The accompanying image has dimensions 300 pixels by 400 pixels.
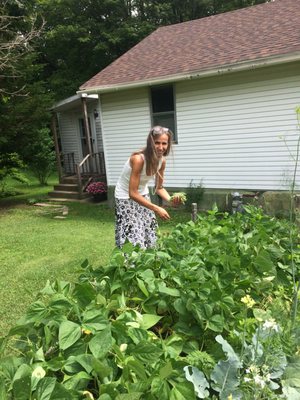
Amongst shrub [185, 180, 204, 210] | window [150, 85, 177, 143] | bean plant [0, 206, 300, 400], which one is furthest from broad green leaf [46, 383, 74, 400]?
window [150, 85, 177, 143]

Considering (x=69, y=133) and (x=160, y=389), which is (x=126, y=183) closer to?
(x=160, y=389)

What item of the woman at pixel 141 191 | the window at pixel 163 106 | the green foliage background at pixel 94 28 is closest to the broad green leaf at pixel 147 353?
the woman at pixel 141 191

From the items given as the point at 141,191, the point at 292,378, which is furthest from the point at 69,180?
the point at 292,378

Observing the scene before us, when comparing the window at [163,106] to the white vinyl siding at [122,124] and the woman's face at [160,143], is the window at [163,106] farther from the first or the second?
the woman's face at [160,143]

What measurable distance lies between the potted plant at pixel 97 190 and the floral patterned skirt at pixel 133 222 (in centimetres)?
839

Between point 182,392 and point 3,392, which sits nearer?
point 3,392

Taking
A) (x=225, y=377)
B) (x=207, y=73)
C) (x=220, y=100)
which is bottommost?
(x=225, y=377)

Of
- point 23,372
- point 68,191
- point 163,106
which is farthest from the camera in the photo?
point 68,191

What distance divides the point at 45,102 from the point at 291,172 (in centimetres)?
768

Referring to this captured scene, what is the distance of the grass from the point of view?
4699 mm

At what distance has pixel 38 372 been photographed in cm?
115

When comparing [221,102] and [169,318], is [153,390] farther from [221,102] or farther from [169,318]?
[221,102]

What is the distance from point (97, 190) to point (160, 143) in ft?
29.1

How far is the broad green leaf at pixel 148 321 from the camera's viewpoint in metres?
1.54
